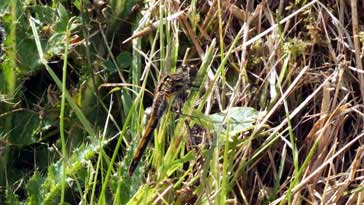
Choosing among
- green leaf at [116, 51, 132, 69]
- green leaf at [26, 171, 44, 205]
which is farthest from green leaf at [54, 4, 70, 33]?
green leaf at [26, 171, 44, 205]

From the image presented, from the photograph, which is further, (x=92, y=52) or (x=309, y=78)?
(x=92, y=52)

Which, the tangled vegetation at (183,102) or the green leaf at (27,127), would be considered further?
the green leaf at (27,127)

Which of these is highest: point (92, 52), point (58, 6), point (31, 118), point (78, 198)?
point (58, 6)

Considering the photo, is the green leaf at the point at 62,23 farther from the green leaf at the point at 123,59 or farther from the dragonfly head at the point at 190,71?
the dragonfly head at the point at 190,71

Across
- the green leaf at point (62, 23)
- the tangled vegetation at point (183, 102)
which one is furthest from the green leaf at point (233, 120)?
the green leaf at point (62, 23)

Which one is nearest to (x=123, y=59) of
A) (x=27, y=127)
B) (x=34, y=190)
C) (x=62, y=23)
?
(x=62, y=23)

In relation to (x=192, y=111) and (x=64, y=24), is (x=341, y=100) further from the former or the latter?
(x=64, y=24)

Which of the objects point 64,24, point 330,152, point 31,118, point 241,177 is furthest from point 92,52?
point 330,152

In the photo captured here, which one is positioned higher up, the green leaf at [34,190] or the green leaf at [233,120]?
the green leaf at [233,120]
